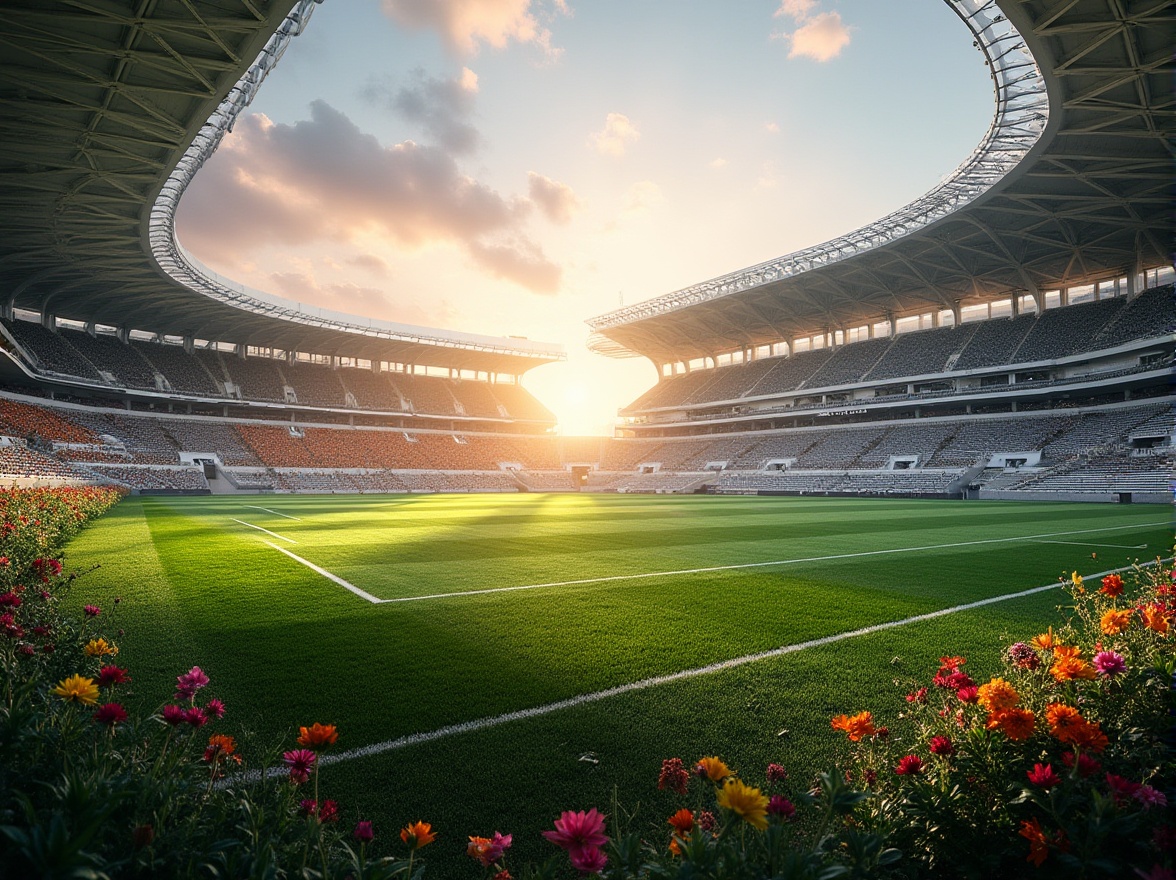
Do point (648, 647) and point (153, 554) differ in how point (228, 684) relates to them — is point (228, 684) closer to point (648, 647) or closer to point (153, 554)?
point (648, 647)

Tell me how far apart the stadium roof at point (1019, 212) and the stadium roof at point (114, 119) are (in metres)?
24.2

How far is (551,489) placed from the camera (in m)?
69.5

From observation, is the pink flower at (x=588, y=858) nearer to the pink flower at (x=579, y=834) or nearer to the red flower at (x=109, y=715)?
the pink flower at (x=579, y=834)

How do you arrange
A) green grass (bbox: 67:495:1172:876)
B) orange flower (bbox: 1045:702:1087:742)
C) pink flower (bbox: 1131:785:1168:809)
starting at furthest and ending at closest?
1. green grass (bbox: 67:495:1172:876)
2. orange flower (bbox: 1045:702:1087:742)
3. pink flower (bbox: 1131:785:1168:809)

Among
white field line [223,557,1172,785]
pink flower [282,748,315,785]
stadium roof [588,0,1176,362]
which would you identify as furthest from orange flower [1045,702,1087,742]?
stadium roof [588,0,1176,362]

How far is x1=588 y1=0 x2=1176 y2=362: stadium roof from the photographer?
→ 66.8ft

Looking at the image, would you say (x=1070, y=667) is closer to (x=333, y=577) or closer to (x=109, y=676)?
(x=109, y=676)

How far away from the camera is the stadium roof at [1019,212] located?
66.8ft

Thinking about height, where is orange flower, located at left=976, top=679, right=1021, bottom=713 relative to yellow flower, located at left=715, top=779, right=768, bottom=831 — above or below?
above

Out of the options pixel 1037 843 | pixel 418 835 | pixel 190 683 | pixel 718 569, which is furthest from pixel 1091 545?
pixel 190 683

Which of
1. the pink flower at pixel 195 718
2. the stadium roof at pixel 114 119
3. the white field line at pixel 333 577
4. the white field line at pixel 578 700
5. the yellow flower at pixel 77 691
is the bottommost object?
the white field line at pixel 578 700

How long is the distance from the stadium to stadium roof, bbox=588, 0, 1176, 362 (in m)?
0.25

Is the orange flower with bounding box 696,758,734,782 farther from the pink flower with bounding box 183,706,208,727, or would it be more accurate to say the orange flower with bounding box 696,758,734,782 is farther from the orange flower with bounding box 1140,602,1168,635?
the orange flower with bounding box 1140,602,1168,635

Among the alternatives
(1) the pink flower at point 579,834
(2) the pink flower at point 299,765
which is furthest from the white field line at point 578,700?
(1) the pink flower at point 579,834
